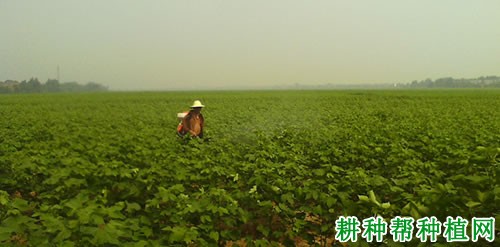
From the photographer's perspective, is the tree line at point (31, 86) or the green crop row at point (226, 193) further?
the tree line at point (31, 86)

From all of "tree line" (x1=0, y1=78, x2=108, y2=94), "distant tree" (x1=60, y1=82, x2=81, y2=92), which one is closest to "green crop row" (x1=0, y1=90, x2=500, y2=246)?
"tree line" (x1=0, y1=78, x2=108, y2=94)

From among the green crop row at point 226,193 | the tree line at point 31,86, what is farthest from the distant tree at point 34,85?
the green crop row at point 226,193

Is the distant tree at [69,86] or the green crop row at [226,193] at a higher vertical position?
the distant tree at [69,86]

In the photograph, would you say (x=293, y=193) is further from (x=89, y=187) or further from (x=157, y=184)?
(x=89, y=187)

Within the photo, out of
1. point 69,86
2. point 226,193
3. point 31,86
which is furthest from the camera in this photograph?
point 69,86

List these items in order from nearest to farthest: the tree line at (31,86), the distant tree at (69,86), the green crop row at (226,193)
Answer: the green crop row at (226,193) → the tree line at (31,86) → the distant tree at (69,86)

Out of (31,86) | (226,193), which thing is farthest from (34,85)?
(226,193)

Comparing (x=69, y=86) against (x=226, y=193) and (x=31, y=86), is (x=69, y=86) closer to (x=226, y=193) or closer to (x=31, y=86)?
(x=31, y=86)

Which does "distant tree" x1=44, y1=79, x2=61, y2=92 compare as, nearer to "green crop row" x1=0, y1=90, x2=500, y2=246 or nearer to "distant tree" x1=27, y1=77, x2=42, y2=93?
"distant tree" x1=27, y1=77, x2=42, y2=93

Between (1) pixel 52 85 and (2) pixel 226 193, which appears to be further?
(1) pixel 52 85

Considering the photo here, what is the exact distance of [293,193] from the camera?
3990 mm

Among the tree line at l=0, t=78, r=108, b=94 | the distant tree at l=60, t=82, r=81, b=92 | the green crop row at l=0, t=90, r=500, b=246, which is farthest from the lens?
the distant tree at l=60, t=82, r=81, b=92

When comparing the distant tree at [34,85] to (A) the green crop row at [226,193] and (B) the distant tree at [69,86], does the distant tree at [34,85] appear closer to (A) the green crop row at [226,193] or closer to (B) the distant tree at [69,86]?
(B) the distant tree at [69,86]

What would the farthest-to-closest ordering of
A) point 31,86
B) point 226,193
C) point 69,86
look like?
point 69,86 < point 31,86 < point 226,193
